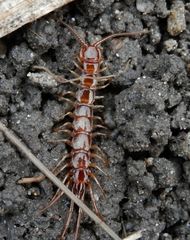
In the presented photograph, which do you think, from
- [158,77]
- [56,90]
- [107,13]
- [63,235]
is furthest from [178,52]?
[63,235]

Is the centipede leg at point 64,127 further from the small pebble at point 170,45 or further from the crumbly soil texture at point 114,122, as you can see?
A: the small pebble at point 170,45

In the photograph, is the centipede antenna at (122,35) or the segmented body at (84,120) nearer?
the segmented body at (84,120)

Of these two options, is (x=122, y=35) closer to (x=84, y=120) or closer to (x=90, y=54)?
(x=90, y=54)

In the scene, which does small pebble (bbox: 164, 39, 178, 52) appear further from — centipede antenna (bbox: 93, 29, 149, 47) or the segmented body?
the segmented body

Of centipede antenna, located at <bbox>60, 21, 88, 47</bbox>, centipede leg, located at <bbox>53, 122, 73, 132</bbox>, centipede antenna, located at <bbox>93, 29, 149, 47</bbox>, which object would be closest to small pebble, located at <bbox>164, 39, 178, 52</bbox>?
centipede antenna, located at <bbox>93, 29, 149, 47</bbox>

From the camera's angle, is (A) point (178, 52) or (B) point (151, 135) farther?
(A) point (178, 52)

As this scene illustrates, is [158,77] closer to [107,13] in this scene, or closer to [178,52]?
[178,52]

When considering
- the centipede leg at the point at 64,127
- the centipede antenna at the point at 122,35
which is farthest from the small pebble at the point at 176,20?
the centipede leg at the point at 64,127
